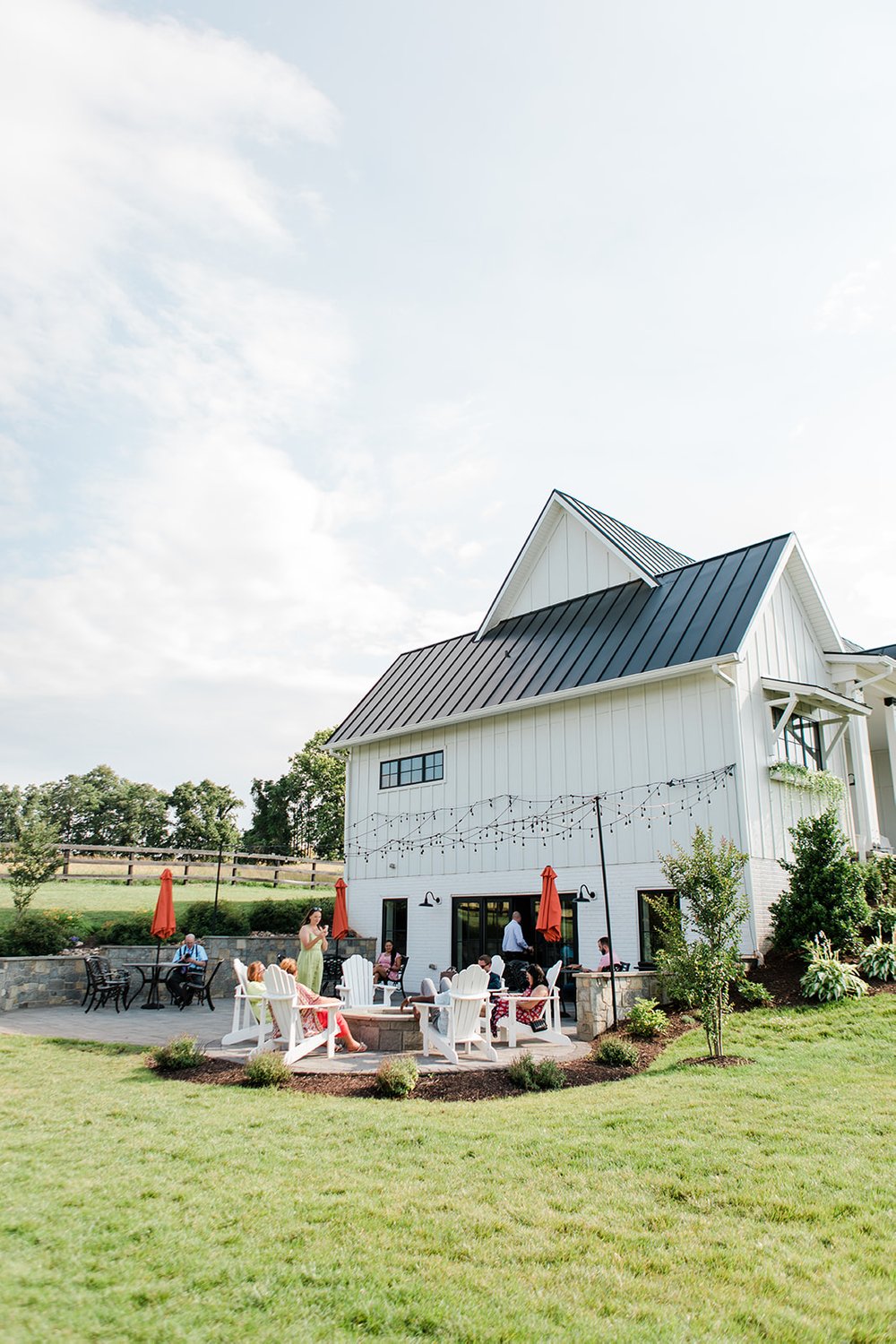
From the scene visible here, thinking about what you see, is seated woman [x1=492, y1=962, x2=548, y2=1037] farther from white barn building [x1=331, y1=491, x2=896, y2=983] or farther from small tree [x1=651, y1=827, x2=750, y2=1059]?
white barn building [x1=331, y1=491, x2=896, y2=983]

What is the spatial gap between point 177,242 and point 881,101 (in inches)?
309

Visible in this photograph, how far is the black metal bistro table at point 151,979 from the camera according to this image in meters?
15.0

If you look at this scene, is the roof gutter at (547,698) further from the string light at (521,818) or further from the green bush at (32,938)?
the green bush at (32,938)

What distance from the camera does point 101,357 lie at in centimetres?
1055

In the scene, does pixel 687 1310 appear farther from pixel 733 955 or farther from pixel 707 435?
pixel 707 435

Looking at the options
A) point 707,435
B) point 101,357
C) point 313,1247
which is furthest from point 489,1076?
point 101,357

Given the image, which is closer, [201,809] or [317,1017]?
[317,1017]

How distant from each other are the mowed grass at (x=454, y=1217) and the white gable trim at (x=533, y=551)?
1230 cm

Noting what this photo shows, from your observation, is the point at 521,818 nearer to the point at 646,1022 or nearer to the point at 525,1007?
the point at 525,1007

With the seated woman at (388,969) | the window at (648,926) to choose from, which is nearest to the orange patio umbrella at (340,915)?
the seated woman at (388,969)

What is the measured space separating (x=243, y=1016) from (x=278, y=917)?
8.33 metres

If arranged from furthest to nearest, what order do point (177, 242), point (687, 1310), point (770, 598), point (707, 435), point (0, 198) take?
1. point (770, 598)
2. point (707, 435)
3. point (177, 242)
4. point (0, 198)
5. point (687, 1310)

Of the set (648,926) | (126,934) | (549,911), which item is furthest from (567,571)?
(126,934)

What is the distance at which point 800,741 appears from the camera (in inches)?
629
